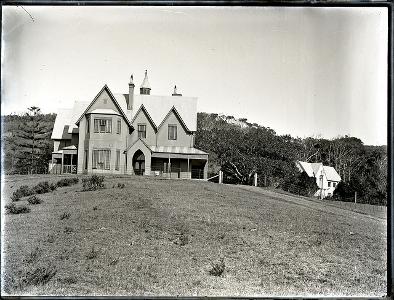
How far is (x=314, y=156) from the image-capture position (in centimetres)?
1102

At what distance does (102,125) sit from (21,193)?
4.32 m

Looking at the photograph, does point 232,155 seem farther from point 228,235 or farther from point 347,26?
point 347,26

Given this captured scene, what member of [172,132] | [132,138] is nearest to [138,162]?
[132,138]

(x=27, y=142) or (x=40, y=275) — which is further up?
(x=27, y=142)

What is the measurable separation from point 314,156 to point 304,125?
1593 millimetres

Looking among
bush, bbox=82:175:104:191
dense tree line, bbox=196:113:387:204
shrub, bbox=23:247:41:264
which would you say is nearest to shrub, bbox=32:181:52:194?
bush, bbox=82:175:104:191

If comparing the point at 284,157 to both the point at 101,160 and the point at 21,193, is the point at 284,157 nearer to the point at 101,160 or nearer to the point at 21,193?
the point at 101,160

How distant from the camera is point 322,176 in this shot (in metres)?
10.9

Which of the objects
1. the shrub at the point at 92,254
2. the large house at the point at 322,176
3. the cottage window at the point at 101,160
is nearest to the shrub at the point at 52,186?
the cottage window at the point at 101,160

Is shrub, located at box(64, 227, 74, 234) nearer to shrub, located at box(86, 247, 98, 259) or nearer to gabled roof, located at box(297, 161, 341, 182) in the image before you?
shrub, located at box(86, 247, 98, 259)

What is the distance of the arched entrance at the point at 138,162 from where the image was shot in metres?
11.6

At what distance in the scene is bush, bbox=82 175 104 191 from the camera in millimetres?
11133

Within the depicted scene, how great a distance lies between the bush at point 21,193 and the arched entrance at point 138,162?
2997 millimetres

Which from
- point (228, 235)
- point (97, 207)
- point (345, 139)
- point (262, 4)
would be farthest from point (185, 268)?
point (262, 4)
